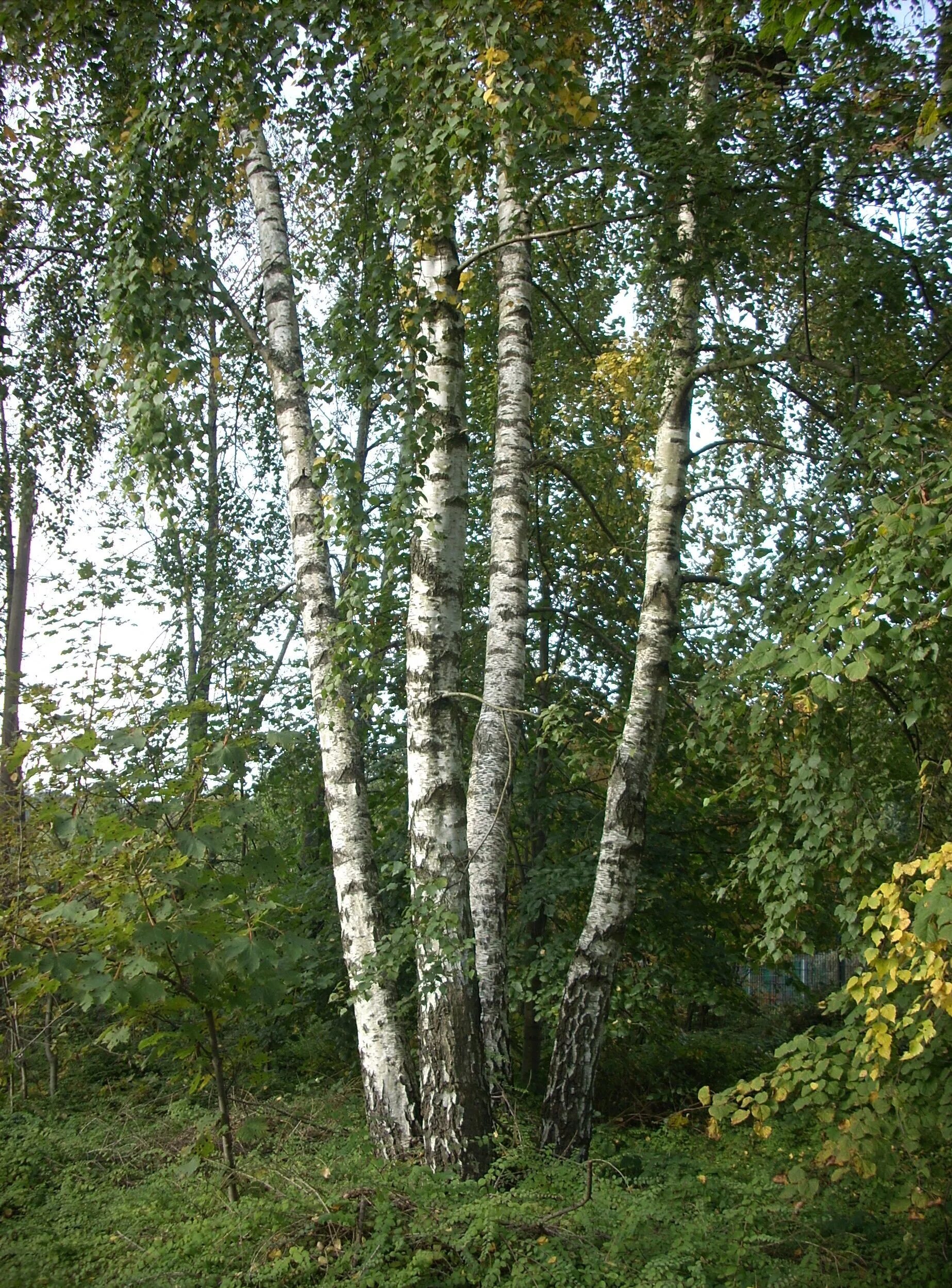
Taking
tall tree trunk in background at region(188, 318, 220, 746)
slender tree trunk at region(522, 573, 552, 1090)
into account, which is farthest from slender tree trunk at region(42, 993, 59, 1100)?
slender tree trunk at region(522, 573, 552, 1090)

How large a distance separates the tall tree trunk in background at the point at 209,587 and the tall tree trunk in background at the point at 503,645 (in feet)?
7.97

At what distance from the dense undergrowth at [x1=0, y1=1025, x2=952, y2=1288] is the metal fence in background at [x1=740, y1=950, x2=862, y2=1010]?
6195 millimetres

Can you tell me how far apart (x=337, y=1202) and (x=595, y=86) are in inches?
245

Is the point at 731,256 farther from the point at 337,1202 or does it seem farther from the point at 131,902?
the point at 337,1202

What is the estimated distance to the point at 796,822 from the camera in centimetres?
496

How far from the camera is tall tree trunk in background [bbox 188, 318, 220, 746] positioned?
795cm

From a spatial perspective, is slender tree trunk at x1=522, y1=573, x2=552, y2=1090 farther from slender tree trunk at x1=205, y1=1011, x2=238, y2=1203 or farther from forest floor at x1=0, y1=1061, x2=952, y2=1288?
slender tree trunk at x1=205, y1=1011, x2=238, y2=1203

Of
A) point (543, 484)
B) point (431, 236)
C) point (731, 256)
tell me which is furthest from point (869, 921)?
point (543, 484)

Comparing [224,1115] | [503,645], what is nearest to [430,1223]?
[224,1115]

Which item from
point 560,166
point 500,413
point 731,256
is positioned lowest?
point 500,413

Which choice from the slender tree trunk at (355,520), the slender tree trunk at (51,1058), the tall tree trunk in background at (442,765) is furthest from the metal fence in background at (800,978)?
the slender tree trunk at (355,520)

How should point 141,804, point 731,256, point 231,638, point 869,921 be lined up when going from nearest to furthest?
point 869,921 < point 141,804 < point 731,256 < point 231,638

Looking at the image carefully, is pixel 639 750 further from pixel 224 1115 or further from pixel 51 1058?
pixel 51 1058

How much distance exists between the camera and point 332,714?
496 cm
